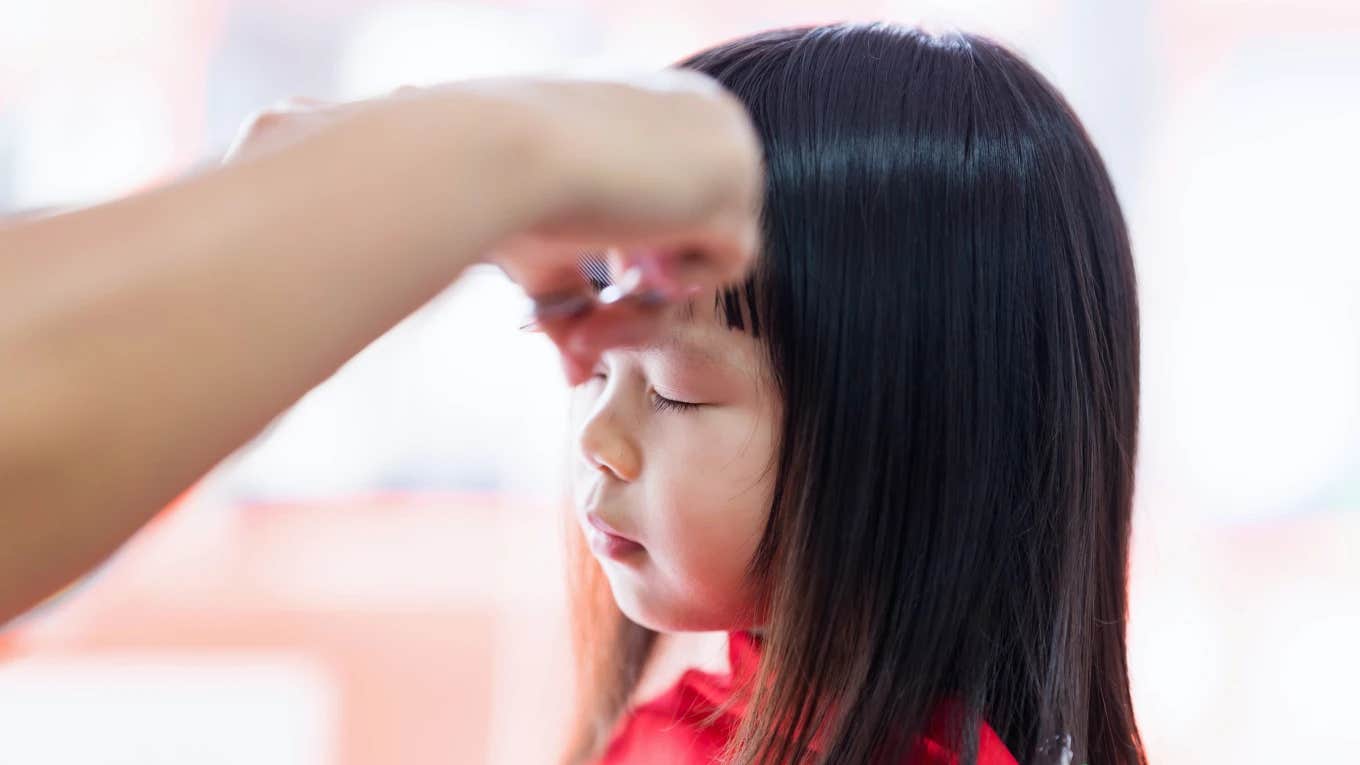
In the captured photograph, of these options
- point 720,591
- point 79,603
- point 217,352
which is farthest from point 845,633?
point 79,603

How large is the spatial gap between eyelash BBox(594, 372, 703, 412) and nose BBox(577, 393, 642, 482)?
0.06ft

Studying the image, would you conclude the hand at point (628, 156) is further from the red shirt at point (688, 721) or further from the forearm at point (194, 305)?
the red shirt at point (688, 721)

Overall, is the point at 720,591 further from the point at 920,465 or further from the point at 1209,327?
the point at 1209,327

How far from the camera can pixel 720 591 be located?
637 mm

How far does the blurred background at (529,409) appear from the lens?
1626 millimetres

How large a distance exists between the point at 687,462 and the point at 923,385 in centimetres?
11

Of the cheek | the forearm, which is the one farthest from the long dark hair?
the forearm

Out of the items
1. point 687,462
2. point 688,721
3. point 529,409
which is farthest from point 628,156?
point 529,409

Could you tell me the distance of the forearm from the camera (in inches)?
9.6

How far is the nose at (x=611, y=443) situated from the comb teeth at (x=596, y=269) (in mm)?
111

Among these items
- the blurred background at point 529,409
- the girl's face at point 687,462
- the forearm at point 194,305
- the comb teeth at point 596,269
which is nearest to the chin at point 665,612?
the girl's face at point 687,462

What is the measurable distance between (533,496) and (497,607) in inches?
5.8

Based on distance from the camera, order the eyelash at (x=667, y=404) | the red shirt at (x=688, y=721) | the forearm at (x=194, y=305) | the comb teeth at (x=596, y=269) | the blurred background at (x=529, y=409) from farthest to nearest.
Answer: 1. the blurred background at (x=529, y=409)
2. the red shirt at (x=688, y=721)
3. the eyelash at (x=667, y=404)
4. the comb teeth at (x=596, y=269)
5. the forearm at (x=194, y=305)

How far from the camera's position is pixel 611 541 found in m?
0.66
